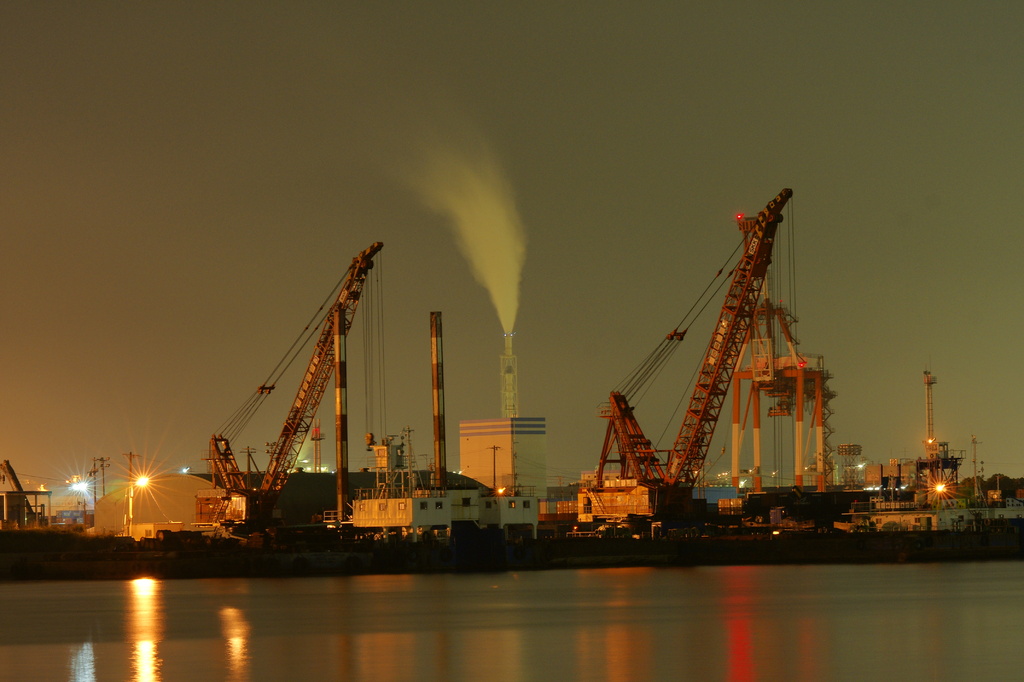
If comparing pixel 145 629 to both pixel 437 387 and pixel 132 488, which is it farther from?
pixel 132 488


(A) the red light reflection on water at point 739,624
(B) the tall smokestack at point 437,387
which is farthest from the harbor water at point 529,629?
(B) the tall smokestack at point 437,387

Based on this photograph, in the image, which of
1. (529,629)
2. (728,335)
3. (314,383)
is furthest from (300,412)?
(529,629)

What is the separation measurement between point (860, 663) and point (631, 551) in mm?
50556

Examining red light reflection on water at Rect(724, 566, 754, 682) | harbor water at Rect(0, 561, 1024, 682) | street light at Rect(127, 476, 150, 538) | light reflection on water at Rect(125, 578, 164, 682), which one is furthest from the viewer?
street light at Rect(127, 476, 150, 538)

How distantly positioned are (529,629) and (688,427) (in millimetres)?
49966

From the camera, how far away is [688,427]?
99.3 meters

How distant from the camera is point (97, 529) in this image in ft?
392

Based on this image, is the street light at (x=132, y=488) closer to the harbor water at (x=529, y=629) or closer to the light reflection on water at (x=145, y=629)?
the light reflection on water at (x=145, y=629)

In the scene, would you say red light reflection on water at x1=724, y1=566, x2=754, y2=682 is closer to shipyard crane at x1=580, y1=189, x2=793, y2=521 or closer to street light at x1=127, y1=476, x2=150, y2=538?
shipyard crane at x1=580, y1=189, x2=793, y2=521

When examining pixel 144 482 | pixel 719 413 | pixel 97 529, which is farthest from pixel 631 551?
pixel 97 529

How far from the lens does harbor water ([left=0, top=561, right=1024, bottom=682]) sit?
4078 centimetres

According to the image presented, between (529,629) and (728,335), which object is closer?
(529,629)

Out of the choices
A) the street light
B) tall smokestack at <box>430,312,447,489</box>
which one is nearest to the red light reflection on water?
tall smokestack at <box>430,312,447,489</box>

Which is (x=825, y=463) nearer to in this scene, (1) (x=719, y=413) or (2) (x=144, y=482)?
(1) (x=719, y=413)
